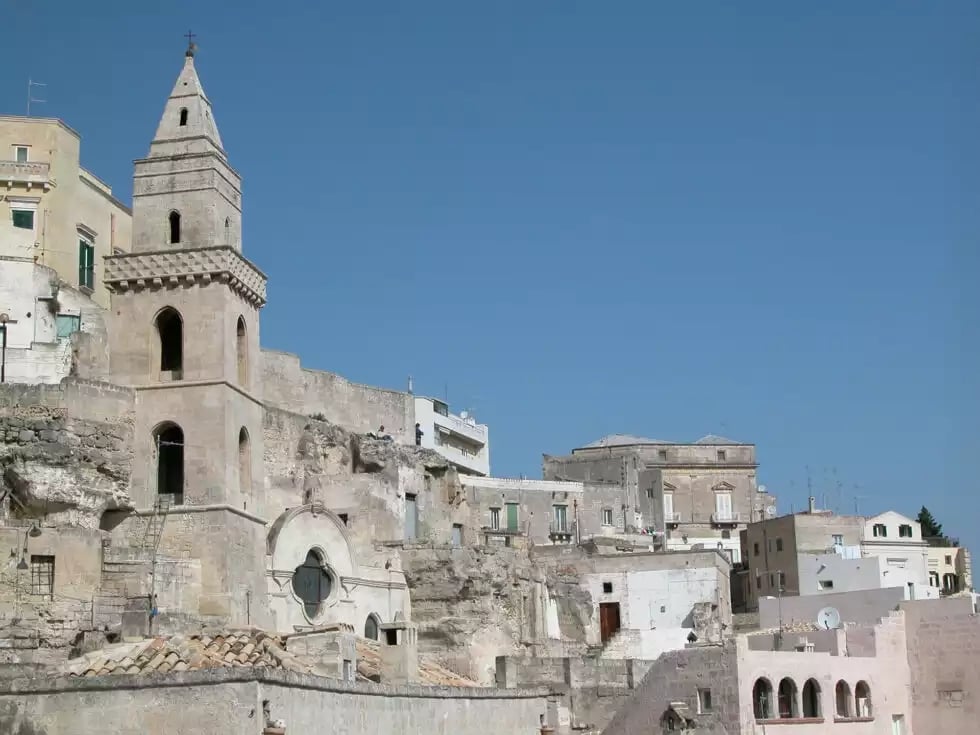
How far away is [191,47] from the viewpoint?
127 feet

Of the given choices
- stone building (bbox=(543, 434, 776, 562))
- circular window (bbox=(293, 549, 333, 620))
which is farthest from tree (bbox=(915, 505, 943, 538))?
circular window (bbox=(293, 549, 333, 620))

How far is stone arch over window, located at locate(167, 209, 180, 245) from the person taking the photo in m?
36.8

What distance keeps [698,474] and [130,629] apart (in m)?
41.4

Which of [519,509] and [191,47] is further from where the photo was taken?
[519,509]

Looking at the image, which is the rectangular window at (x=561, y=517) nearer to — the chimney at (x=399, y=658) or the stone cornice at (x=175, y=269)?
the stone cornice at (x=175, y=269)

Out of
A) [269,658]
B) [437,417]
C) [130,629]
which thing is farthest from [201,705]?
[437,417]

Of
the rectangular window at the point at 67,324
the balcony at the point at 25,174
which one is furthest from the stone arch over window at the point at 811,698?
the balcony at the point at 25,174

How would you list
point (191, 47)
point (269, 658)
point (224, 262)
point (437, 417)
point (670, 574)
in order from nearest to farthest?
point (269, 658)
point (224, 262)
point (191, 47)
point (670, 574)
point (437, 417)

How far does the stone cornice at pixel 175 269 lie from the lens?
36.2m

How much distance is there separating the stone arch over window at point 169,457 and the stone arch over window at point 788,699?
15252mm

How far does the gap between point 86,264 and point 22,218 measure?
224 cm

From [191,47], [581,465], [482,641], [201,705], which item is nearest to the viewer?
[201,705]

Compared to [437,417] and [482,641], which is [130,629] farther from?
[437,417]

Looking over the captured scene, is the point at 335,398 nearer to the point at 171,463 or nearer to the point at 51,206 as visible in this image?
the point at 51,206
